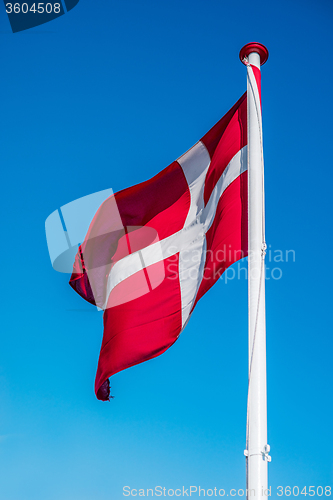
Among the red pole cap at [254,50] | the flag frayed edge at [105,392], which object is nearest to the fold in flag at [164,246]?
the flag frayed edge at [105,392]

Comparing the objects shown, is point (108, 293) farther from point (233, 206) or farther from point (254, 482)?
point (254, 482)

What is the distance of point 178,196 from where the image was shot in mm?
8203

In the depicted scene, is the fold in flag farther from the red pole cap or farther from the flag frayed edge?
the red pole cap

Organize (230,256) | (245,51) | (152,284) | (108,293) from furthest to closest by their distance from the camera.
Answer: (108,293) < (152,284) < (245,51) < (230,256)

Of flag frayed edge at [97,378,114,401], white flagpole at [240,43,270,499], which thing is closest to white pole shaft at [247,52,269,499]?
white flagpole at [240,43,270,499]

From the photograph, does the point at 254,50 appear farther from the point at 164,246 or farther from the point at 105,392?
the point at 105,392

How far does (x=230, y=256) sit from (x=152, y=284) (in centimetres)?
→ 182

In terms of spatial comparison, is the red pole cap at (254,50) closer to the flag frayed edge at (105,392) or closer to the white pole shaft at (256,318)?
the white pole shaft at (256,318)

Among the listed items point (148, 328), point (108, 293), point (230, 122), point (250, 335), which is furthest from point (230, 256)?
point (108, 293)

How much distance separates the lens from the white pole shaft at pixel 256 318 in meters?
5.11

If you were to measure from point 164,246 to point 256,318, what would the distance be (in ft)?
9.39

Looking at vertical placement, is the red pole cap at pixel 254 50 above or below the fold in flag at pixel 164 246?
above

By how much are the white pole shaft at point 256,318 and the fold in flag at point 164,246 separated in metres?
0.64

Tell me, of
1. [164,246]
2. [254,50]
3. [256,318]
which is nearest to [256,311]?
[256,318]
